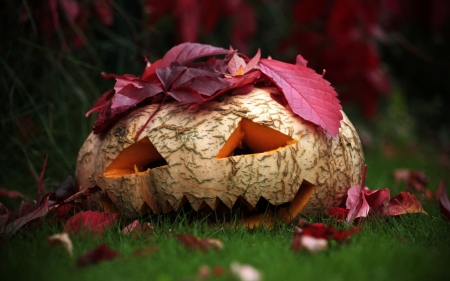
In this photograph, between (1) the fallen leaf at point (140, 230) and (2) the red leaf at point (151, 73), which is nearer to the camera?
(1) the fallen leaf at point (140, 230)

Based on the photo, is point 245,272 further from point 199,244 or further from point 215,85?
point 215,85

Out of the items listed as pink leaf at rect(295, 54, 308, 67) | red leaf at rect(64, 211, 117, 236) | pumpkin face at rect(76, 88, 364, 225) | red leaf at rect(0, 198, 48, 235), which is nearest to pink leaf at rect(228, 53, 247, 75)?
pumpkin face at rect(76, 88, 364, 225)

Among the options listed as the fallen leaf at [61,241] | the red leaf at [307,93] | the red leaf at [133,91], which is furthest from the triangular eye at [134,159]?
the red leaf at [307,93]

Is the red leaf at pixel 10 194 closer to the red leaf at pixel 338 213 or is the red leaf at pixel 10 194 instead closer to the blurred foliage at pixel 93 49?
the blurred foliage at pixel 93 49

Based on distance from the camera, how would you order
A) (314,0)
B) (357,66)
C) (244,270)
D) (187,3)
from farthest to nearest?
(357,66) → (314,0) → (187,3) → (244,270)

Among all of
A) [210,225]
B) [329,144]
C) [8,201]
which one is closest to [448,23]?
[329,144]

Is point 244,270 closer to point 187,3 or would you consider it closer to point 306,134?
point 306,134
